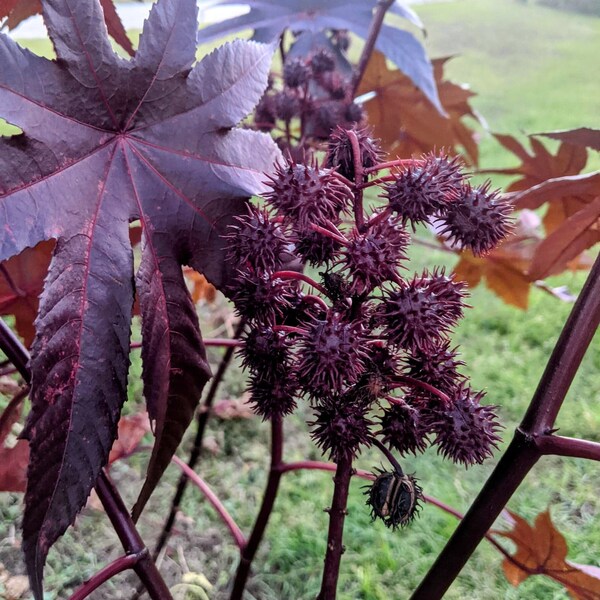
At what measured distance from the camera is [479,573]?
3.62 feet

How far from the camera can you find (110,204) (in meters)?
0.45

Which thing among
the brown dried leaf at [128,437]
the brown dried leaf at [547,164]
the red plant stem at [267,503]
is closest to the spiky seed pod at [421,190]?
the red plant stem at [267,503]

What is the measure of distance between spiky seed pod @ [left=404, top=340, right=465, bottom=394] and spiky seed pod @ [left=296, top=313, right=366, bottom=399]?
0.05 metres

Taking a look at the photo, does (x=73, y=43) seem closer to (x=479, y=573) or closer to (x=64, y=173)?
(x=64, y=173)

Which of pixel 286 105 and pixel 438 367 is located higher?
pixel 286 105

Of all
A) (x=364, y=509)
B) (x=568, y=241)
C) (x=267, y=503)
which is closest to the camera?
(x=568, y=241)

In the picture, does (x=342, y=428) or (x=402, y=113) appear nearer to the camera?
(x=342, y=428)

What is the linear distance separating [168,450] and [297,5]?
0.69 metres

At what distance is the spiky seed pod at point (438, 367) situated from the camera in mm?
413

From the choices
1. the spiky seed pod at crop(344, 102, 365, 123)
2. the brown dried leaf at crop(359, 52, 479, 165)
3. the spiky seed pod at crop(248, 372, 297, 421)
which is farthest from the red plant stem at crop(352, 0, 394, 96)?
the spiky seed pod at crop(248, 372, 297, 421)

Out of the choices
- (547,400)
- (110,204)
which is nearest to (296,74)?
(110,204)

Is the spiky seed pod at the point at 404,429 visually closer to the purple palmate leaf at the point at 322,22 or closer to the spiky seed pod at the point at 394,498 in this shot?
the spiky seed pod at the point at 394,498

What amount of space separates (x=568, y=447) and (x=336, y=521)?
0.16m

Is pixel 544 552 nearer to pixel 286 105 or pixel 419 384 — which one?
pixel 419 384
